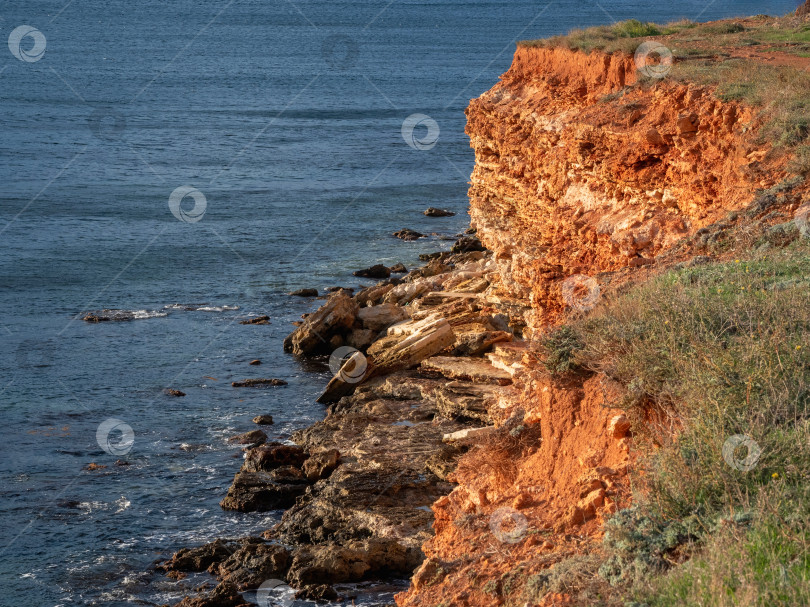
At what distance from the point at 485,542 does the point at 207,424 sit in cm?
1662

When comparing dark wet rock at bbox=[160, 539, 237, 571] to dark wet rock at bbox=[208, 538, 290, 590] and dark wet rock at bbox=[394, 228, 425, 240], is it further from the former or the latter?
dark wet rock at bbox=[394, 228, 425, 240]

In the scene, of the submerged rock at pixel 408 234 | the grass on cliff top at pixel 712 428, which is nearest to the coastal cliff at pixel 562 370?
the grass on cliff top at pixel 712 428

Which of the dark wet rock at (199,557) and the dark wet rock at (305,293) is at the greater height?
the dark wet rock at (305,293)

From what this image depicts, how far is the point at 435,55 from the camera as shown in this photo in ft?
452

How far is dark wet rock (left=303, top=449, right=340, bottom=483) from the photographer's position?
1941 cm

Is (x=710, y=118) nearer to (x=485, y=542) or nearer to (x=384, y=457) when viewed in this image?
(x=384, y=457)

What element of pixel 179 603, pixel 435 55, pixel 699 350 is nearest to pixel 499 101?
pixel 179 603

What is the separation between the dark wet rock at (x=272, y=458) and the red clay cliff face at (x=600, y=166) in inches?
244

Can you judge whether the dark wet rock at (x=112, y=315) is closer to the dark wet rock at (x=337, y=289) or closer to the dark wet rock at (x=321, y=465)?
the dark wet rock at (x=337, y=289)

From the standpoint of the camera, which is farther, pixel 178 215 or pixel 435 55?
pixel 435 55

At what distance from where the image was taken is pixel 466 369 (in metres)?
22.9

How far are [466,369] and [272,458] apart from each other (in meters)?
5.50

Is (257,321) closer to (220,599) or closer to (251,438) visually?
(251,438)

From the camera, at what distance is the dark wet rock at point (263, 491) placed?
18.9 metres
